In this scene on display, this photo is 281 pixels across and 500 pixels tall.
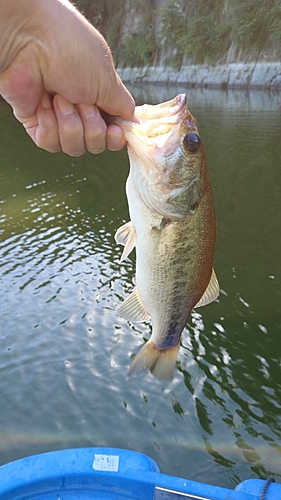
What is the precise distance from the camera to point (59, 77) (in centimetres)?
175

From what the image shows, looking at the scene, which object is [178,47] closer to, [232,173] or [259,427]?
[232,173]

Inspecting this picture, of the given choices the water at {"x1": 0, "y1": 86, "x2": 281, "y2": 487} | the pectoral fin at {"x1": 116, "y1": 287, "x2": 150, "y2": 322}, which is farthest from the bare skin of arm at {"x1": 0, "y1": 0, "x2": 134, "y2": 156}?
the water at {"x1": 0, "y1": 86, "x2": 281, "y2": 487}

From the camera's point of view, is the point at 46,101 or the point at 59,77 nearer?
the point at 59,77

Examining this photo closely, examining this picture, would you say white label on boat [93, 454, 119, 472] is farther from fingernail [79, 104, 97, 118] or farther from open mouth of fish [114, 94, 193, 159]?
fingernail [79, 104, 97, 118]

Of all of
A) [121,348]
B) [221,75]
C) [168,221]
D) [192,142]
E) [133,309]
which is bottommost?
[121,348]

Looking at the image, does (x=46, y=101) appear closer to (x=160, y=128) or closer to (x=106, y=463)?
(x=160, y=128)

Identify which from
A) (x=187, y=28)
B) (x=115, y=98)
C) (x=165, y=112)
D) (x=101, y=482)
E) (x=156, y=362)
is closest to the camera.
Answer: (x=115, y=98)

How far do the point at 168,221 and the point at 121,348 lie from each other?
468cm

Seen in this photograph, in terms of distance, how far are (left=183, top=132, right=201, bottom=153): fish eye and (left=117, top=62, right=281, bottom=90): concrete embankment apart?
35.6 m

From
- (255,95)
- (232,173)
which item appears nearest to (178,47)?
(255,95)

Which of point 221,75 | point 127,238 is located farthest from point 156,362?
point 221,75

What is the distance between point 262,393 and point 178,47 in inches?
1729

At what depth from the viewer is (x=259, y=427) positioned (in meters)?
5.33

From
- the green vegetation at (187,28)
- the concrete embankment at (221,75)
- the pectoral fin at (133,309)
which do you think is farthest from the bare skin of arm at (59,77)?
the green vegetation at (187,28)
